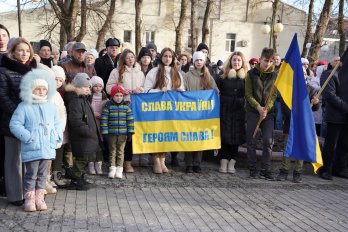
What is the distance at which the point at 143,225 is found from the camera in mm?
5316

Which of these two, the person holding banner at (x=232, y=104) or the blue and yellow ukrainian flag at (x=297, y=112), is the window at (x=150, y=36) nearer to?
the person holding banner at (x=232, y=104)

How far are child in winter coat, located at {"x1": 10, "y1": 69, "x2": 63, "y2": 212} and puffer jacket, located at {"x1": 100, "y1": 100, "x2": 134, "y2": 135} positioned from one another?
63.9 inches

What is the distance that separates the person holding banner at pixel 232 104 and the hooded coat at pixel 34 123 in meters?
3.49

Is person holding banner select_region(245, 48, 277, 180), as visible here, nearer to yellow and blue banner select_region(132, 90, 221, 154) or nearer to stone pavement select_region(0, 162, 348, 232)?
stone pavement select_region(0, 162, 348, 232)

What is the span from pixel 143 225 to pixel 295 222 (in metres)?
1.90

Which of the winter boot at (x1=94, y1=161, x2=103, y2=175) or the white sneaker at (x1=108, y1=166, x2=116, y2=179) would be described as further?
the winter boot at (x1=94, y1=161, x2=103, y2=175)

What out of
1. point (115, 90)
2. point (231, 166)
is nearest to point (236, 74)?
point (231, 166)

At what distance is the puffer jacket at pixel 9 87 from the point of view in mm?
5637

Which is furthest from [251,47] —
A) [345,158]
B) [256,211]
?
[256,211]

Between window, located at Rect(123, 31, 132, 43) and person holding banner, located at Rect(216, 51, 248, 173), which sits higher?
window, located at Rect(123, 31, 132, 43)

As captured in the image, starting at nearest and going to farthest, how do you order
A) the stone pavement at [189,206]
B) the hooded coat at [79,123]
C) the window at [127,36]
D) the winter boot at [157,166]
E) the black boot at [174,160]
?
the stone pavement at [189,206] < the hooded coat at [79,123] < the winter boot at [157,166] < the black boot at [174,160] < the window at [127,36]

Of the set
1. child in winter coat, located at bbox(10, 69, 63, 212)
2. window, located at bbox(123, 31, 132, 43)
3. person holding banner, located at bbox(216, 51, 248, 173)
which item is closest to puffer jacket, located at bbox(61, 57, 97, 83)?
child in winter coat, located at bbox(10, 69, 63, 212)

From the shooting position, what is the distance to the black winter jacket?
8297mm

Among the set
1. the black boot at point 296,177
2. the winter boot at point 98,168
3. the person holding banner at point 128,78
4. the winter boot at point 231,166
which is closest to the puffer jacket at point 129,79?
the person holding banner at point 128,78
